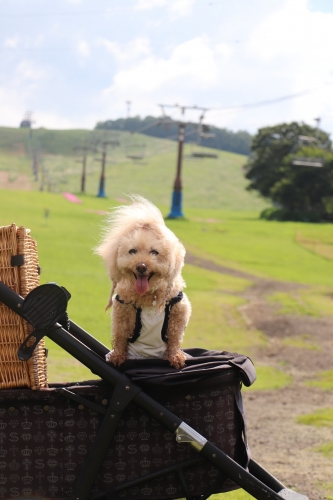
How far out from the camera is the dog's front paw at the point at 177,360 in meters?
3.14

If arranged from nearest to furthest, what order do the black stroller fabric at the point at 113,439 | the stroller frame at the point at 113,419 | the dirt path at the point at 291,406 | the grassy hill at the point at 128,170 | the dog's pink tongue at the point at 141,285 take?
1. the stroller frame at the point at 113,419
2. the black stroller fabric at the point at 113,439
3. the dog's pink tongue at the point at 141,285
4. the dirt path at the point at 291,406
5. the grassy hill at the point at 128,170

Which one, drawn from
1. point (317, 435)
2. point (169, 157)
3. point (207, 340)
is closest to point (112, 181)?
point (169, 157)

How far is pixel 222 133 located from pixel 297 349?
395ft

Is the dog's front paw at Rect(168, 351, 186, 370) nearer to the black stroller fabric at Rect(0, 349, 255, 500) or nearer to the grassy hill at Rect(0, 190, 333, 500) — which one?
the black stroller fabric at Rect(0, 349, 255, 500)

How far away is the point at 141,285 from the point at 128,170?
7988 cm

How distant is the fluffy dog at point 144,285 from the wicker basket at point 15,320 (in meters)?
0.40

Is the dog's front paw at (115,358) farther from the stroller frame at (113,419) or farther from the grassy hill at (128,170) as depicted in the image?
the grassy hill at (128,170)

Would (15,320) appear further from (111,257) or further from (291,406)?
(291,406)

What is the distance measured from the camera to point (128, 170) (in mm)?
82250

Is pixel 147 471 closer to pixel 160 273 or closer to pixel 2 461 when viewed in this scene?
pixel 2 461

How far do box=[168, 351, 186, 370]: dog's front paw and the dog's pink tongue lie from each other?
343 mm

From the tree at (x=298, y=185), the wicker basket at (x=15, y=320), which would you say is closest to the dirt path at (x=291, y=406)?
the wicker basket at (x=15, y=320)

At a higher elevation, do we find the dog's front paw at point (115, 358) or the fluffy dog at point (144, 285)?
the fluffy dog at point (144, 285)

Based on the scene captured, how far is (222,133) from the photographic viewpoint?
128875 mm
